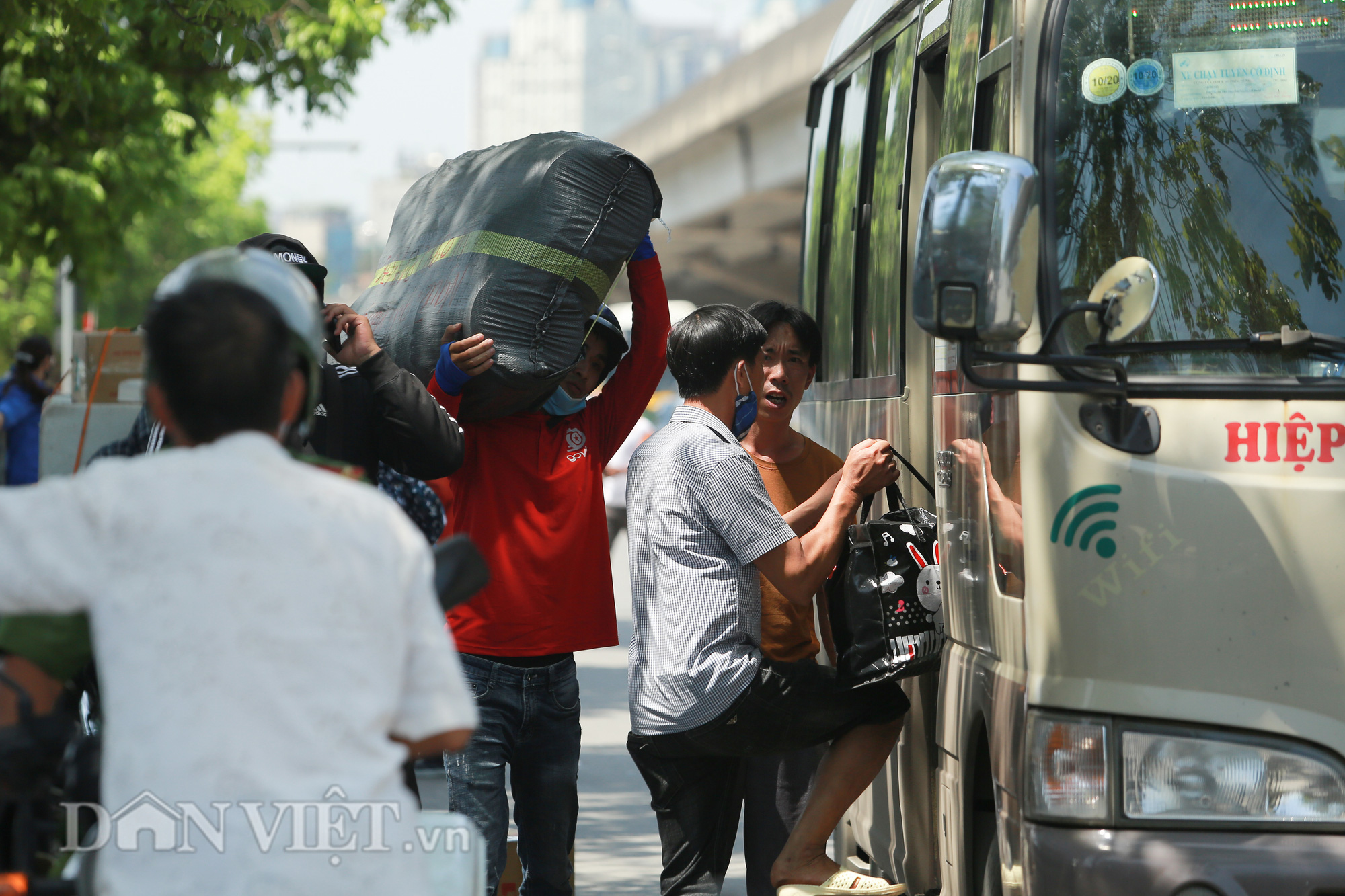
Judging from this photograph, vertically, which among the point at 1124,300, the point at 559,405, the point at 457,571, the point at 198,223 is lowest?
the point at 457,571

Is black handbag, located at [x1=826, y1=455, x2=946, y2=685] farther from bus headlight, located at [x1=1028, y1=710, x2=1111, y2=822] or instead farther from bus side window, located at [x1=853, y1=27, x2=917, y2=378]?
bus headlight, located at [x1=1028, y1=710, x2=1111, y2=822]

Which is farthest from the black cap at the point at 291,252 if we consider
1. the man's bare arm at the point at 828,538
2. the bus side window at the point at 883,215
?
the bus side window at the point at 883,215

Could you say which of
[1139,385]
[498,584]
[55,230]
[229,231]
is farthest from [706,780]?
[229,231]

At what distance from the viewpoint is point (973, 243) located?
3.28 m

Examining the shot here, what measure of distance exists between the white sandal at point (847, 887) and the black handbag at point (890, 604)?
0.58m

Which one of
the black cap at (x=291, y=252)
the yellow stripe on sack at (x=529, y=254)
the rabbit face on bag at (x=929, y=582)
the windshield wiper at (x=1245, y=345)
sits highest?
the yellow stripe on sack at (x=529, y=254)

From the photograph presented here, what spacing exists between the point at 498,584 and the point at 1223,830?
2057 mm

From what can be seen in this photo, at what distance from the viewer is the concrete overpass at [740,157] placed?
1004 inches

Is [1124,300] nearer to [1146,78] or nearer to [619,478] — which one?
[1146,78]

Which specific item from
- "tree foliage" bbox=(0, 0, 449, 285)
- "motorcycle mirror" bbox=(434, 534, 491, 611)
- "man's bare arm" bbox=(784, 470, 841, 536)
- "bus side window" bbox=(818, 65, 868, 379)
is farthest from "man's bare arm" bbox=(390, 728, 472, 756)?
"tree foliage" bbox=(0, 0, 449, 285)

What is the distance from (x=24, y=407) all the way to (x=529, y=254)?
9054 millimetres

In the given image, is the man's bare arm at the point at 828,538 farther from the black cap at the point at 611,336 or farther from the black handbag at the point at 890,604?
the black cap at the point at 611,336

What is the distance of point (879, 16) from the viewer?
19.8ft

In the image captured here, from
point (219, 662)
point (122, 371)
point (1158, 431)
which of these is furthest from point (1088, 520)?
point (122, 371)
